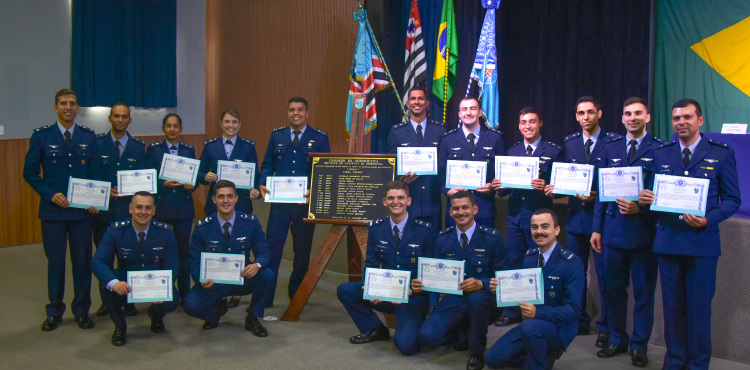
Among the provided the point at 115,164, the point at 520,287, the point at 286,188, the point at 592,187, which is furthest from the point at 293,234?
the point at 592,187

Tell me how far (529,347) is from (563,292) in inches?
15.3

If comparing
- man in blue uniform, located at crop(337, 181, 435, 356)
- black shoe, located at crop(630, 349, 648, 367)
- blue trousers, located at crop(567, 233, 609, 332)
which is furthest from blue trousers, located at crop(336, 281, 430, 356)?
black shoe, located at crop(630, 349, 648, 367)

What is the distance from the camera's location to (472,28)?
598 centimetres

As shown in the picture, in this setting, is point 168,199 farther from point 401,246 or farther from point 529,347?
point 529,347

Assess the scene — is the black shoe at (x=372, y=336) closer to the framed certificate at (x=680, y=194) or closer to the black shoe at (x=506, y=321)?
the black shoe at (x=506, y=321)

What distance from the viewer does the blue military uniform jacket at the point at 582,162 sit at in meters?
3.80

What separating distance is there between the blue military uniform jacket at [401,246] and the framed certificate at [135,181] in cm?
175

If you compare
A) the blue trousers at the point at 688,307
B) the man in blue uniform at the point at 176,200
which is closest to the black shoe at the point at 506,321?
the blue trousers at the point at 688,307

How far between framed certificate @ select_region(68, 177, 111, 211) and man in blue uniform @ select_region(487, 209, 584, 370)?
281cm

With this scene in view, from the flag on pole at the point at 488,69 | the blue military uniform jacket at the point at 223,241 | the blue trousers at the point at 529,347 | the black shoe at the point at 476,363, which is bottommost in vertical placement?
the black shoe at the point at 476,363

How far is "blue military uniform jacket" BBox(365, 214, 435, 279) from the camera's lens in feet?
12.4

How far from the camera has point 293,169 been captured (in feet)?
15.4

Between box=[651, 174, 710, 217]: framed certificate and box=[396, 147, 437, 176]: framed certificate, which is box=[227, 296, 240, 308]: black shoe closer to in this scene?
box=[396, 147, 437, 176]: framed certificate

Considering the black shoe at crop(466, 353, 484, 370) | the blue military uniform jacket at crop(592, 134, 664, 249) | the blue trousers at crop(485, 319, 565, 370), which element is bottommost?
the black shoe at crop(466, 353, 484, 370)
